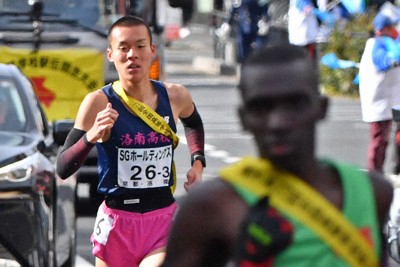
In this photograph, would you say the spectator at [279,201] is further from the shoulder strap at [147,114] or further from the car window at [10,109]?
the car window at [10,109]

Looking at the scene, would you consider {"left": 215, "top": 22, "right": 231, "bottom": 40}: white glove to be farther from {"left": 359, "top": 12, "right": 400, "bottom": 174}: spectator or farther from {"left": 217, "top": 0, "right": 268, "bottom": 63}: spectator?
{"left": 359, "top": 12, "right": 400, "bottom": 174}: spectator

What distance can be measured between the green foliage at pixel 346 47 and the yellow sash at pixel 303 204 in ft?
81.8

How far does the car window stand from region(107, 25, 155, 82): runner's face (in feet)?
7.51

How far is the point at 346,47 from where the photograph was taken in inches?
1131

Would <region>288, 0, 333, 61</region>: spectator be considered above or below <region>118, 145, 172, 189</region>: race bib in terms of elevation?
below

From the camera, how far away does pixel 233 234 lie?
3.22 metres

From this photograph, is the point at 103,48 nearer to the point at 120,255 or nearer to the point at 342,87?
the point at 120,255

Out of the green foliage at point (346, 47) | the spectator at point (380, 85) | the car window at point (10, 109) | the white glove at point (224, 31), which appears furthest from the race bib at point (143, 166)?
the white glove at point (224, 31)

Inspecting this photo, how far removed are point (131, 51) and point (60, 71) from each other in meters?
7.67

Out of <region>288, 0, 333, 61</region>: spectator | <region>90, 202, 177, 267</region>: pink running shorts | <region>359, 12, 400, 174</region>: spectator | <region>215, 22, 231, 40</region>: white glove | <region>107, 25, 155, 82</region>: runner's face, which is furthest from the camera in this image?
<region>215, 22, 231, 40</region>: white glove

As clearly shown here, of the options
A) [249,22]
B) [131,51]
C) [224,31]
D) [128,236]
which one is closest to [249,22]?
[249,22]

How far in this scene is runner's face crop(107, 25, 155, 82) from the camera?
22.7ft

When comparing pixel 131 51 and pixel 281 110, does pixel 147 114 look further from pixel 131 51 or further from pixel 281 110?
pixel 281 110

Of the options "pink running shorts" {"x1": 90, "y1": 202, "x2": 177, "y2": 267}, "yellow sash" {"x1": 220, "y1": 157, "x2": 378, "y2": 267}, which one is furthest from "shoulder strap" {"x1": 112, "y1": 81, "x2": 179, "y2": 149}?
"yellow sash" {"x1": 220, "y1": 157, "x2": 378, "y2": 267}
